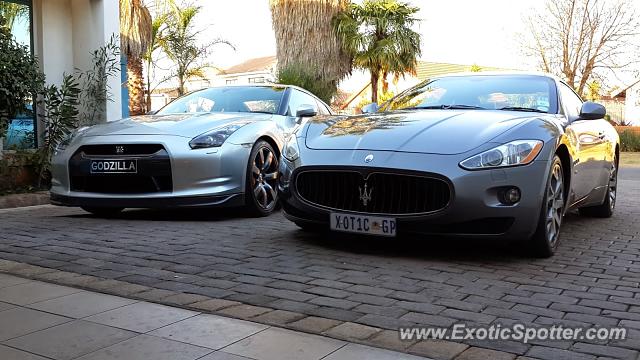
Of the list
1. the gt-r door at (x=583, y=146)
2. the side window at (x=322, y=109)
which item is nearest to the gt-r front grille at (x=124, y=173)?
the side window at (x=322, y=109)

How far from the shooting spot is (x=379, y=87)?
99.4 ft

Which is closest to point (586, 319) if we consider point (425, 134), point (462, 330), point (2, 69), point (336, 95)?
point (462, 330)

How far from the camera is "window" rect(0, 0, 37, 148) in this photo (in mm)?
9180

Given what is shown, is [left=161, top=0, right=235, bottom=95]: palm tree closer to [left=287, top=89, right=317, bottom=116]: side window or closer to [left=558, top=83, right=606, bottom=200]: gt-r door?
[left=287, top=89, right=317, bottom=116]: side window

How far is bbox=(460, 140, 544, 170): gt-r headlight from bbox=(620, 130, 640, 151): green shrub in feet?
86.1

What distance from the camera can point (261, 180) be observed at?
652 centimetres

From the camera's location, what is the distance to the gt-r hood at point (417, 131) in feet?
14.5

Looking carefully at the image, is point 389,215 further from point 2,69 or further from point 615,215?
point 2,69

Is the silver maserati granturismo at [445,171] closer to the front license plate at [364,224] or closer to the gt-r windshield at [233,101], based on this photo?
the front license plate at [364,224]

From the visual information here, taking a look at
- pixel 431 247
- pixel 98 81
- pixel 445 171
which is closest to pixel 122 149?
pixel 431 247

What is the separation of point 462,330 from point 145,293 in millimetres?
1780

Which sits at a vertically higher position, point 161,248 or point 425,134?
point 425,134

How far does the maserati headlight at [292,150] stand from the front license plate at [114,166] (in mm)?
1690

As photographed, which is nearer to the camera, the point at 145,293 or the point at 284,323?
the point at 284,323
